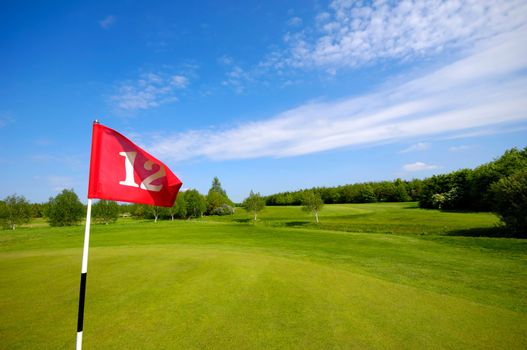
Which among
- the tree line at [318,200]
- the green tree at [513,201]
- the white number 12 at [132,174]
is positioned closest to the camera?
the white number 12 at [132,174]

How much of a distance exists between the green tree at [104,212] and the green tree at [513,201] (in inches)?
3147

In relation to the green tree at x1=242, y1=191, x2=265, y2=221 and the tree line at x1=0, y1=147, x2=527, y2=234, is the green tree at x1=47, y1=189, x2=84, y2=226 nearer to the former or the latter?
the tree line at x1=0, y1=147, x2=527, y2=234

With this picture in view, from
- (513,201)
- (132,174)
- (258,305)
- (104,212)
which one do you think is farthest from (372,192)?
(132,174)

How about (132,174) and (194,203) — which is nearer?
(132,174)

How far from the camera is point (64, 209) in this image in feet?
233

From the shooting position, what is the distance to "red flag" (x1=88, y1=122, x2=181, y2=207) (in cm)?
628

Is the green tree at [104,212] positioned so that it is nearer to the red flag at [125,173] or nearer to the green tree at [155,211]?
the green tree at [155,211]

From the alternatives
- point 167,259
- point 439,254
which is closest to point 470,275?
point 439,254

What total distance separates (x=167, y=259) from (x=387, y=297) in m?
10.1

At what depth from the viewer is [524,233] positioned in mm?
25375

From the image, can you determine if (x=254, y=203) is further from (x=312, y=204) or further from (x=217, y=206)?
(x=217, y=206)

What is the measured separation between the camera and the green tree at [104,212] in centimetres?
7375

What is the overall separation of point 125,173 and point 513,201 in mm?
33436

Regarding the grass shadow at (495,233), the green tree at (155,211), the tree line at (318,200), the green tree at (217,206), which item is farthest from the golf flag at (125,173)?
the green tree at (217,206)
